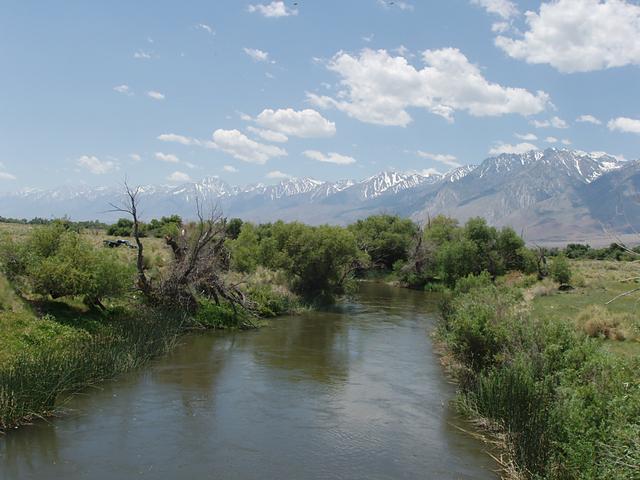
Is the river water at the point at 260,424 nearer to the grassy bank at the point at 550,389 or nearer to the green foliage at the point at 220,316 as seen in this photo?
the grassy bank at the point at 550,389

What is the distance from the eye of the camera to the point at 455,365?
973 inches

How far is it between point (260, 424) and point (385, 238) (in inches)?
2469

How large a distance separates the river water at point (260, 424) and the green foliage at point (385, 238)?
49.7m

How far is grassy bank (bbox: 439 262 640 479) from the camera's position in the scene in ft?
36.3

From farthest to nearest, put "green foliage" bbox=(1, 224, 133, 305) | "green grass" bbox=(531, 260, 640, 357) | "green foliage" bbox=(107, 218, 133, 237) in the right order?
"green foliage" bbox=(107, 218, 133, 237) → "green foliage" bbox=(1, 224, 133, 305) → "green grass" bbox=(531, 260, 640, 357)

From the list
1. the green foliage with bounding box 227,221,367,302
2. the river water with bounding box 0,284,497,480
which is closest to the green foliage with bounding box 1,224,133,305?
the river water with bounding box 0,284,497,480

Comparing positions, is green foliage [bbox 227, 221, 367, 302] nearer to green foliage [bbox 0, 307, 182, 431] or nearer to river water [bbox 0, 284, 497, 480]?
green foliage [bbox 0, 307, 182, 431]

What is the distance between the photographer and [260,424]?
698 inches

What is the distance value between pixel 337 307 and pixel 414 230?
39.4 meters

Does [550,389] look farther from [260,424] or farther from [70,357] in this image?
[70,357]

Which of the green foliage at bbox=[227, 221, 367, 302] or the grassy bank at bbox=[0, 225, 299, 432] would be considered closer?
the grassy bank at bbox=[0, 225, 299, 432]

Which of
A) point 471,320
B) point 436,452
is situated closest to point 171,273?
point 471,320

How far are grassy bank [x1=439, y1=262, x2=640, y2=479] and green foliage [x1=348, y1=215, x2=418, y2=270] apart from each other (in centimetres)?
5017

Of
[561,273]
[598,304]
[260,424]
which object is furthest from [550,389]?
[561,273]
